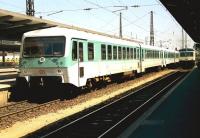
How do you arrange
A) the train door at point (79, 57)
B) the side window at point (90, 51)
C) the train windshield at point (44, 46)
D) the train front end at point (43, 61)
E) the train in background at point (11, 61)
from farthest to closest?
1. the train in background at point (11, 61)
2. the side window at point (90, 51)
3. the train door at point (79, 57)
4. the train windshield at point (44, 46)
5. the train front end at point (43, 61)

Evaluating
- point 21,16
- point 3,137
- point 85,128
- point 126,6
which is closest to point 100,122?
point 85,128

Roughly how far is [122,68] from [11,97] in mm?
8947

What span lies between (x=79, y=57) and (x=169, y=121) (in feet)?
20.1

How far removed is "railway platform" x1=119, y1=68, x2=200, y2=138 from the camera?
10034mm

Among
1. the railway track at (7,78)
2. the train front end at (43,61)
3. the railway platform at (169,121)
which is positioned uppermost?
the train front end at (43,61)

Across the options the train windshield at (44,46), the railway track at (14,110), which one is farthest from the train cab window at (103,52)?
the railway track at (14,110)

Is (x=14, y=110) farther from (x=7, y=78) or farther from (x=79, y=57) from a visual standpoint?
(x=7, y=78)

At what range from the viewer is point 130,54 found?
90.6 feet

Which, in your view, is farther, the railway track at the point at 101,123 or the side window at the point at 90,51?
the side window at the point at 90,51

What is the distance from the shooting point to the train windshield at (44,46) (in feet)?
53.0

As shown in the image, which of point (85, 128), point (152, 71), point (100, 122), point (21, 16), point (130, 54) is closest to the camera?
point (85, 128)

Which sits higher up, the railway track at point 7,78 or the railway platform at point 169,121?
the railway track at point 7,78

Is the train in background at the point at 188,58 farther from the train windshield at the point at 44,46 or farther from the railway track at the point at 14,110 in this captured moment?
the railway track at the point at 14,110

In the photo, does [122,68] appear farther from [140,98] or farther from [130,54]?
[140,98]
